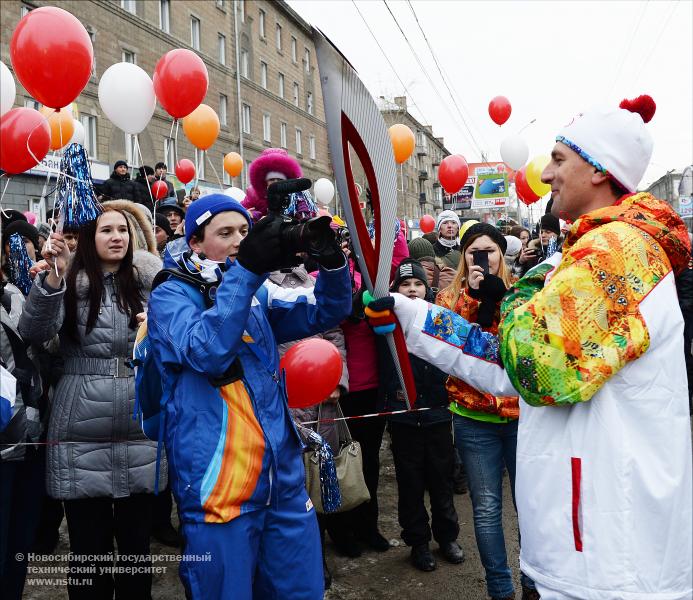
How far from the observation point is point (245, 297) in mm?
1876

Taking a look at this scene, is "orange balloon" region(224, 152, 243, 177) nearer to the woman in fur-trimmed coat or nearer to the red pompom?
the woman in fur-trimmed coat

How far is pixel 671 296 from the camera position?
5.20 feet

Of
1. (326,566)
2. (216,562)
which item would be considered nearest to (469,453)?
(326,566)

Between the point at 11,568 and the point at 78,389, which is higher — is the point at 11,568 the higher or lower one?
the lower one

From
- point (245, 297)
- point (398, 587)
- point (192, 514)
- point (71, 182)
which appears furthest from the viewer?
point (398, 587)

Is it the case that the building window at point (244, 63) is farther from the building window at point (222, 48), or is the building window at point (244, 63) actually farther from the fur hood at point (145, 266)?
the fur hood at point (145, 266)

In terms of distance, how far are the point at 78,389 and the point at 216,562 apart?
1.20 meters

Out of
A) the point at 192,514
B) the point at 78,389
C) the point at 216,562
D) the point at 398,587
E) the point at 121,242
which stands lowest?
the point at 398,587

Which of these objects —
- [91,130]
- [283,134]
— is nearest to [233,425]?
[91,130]

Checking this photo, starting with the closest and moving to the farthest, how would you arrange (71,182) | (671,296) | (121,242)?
(671,296), (121,242), (71,182)

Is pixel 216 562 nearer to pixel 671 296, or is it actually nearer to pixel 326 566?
pixel 671 296

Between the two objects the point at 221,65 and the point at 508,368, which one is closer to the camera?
the point at 508,368

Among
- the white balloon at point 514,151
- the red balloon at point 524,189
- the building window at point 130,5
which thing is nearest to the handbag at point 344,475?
the red balloon at point 524,189

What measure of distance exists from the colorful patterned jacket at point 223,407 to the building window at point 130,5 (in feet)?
66.6
